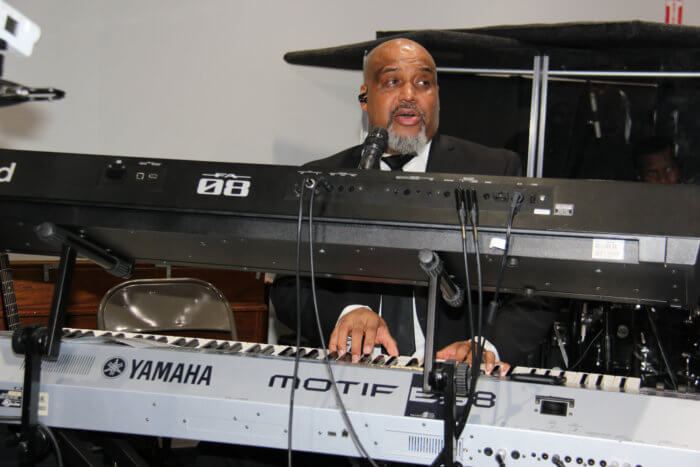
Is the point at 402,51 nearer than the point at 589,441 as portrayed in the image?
No

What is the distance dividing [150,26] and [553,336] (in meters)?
2.90

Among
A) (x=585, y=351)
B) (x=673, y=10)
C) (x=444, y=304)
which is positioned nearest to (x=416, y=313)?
(x=444, y=304)

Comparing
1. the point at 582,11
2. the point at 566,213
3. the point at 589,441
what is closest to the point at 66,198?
the point at 566,213

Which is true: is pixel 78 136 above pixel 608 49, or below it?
below

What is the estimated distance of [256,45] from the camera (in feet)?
13.6

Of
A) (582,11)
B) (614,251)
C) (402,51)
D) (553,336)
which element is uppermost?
(582,11)

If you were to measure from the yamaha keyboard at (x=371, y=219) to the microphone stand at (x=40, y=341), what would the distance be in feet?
0.12

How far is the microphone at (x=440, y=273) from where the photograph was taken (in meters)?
1.28

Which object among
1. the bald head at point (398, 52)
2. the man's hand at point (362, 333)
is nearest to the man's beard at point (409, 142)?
the bald head at point (398, 52)

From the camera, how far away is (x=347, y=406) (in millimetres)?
1336

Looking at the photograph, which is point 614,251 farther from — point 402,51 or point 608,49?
point 608,49

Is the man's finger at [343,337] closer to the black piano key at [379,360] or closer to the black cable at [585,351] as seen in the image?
the black piano key at [379,360]

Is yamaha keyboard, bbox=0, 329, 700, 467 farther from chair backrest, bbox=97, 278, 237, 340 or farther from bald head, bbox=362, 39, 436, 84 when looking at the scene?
bald head, bbox=362, 39, 436, 84

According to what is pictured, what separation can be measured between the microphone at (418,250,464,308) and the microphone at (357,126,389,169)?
0.26 metres
